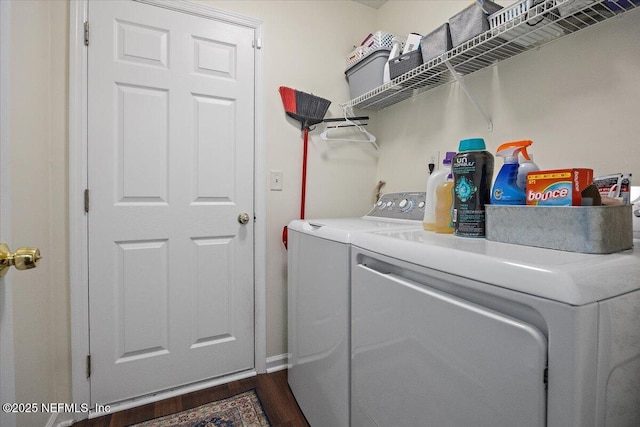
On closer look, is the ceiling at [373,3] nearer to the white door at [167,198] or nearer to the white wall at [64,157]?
the white wall at [64,157]

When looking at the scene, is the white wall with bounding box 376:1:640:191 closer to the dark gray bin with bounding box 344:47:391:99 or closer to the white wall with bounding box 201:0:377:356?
the dark gray bin with bounding box 344:47:391:99

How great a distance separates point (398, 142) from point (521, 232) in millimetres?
1377

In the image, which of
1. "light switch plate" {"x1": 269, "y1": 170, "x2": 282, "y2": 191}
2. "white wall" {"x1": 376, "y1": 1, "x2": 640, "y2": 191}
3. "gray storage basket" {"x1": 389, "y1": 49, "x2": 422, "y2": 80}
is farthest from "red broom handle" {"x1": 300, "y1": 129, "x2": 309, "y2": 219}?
"white wall" {"x1": 376, "y1": 1, "x2": 640, "y2": 191}

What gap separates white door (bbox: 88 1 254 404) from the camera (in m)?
1.52

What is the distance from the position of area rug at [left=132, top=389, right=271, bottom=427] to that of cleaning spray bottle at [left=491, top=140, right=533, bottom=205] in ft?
4.78

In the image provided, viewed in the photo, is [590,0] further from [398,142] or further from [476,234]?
[398,142]

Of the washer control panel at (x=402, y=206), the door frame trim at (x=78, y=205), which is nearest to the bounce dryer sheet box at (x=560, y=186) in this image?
the washer control panel at (x=402, y=206)

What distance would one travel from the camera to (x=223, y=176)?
5.82 ft

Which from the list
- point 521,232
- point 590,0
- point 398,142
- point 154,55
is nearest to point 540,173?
point 521,232

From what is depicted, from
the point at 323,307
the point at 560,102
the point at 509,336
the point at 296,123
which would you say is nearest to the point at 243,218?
the point at 296,123

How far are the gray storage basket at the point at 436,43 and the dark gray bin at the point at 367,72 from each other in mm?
355

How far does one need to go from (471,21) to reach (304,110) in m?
1.01

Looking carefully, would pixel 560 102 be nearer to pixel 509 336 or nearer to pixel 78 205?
pixel 509 336

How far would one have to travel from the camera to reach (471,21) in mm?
1192
